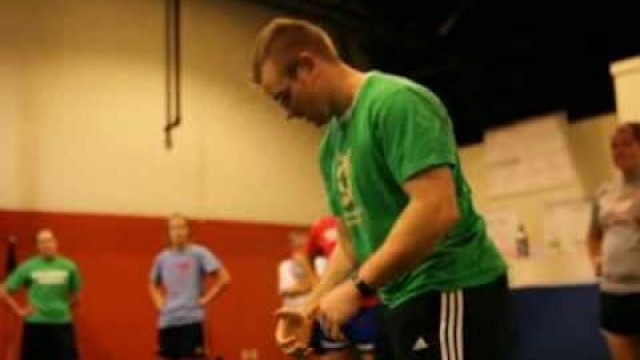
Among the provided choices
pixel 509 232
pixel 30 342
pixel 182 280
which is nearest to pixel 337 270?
pixel 182 280

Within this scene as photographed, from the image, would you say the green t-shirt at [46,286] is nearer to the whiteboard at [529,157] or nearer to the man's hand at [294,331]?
the whiteboard at [529,157]

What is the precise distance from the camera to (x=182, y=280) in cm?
662

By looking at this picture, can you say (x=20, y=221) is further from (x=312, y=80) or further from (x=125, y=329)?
(x=312, y=80)

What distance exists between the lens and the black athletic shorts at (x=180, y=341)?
6562mm

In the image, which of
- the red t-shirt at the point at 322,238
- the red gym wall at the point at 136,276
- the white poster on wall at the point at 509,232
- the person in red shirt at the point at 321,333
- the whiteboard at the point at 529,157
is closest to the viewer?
the person in red shirt at the point at 321,333

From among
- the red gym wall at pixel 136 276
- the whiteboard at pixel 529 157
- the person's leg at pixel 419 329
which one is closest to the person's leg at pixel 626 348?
the person's leg at pixel 419 329

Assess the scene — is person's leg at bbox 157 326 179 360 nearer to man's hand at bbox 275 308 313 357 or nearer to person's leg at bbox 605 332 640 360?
person's leg at bbox 605 332 640 360

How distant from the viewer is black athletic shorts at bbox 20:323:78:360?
645 centimetres

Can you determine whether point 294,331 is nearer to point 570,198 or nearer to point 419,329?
point 419,329

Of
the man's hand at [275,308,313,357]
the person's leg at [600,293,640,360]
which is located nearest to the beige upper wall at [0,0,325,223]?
the person's leg at [600,293,640,360]

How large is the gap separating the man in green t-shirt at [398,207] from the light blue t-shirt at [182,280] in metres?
4.99

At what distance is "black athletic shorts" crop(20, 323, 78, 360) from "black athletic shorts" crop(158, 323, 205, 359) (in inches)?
28.2

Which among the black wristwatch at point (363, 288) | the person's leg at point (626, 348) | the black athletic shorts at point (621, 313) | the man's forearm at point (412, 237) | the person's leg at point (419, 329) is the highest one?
the man's forearm at point (412, 237)

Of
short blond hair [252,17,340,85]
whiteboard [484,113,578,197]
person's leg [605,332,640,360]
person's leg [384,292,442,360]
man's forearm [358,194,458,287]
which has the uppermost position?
whiteboard [484,113,578,197]
